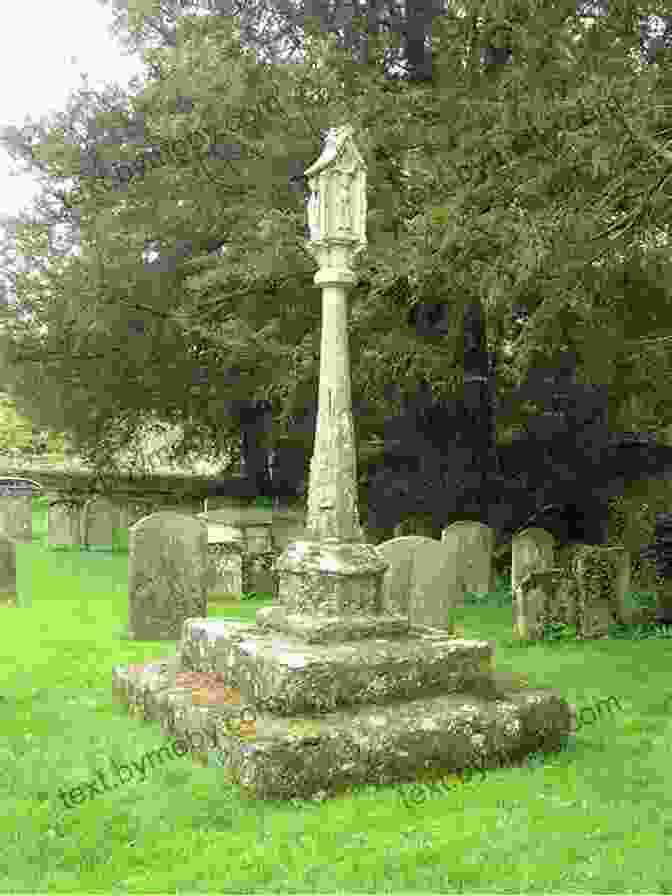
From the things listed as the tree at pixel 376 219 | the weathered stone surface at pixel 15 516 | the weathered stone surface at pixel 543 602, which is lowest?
the weathered stone surface at pixel 543 602

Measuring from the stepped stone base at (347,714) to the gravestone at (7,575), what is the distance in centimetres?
569

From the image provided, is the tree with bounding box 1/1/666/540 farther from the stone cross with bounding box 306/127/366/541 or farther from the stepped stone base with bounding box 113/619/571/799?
the stepped stone base with bounding box 113/619/571/799

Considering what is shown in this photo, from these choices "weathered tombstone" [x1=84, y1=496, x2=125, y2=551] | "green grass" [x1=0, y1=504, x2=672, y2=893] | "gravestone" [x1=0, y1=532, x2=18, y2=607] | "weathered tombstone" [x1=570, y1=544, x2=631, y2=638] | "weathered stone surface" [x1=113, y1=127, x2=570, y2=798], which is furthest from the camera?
"weathered tombstone" [x1=84, y1=496, x2=125, y2=551]

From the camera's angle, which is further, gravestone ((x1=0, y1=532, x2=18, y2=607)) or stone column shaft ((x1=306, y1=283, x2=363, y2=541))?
gravestone ((x1=0, y1=532, x2=18, y2=607))

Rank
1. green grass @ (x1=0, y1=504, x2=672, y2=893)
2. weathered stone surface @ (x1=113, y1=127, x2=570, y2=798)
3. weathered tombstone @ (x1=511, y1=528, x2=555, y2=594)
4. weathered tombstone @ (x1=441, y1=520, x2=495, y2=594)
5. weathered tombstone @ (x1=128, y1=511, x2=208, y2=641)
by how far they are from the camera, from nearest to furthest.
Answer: green grass @ (x1=0, y1=504, x2=672, y2=893)
weathered stone surface @ (x1=113, y1=127, x2=570, y2=798)
weathered tombstone @ (x1=128, y1=511, x2=208, y2=641)
weathered tombstone @ (x1=511, y1=528, x2=555, y2=594)
weathered tombstone @ (x1=441, y1=520, x2=495, y2=594)

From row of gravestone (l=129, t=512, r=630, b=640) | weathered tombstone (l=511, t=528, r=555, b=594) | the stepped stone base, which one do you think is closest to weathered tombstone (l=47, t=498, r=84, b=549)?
weathered tombstone (l=511, t=528, r=555, b=594)

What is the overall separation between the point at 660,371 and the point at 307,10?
920 centimetres

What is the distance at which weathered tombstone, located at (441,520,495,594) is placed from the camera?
14750mm

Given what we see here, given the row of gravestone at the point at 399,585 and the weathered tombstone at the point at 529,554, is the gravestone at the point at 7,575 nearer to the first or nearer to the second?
the row of gravestone at the point at 399,585

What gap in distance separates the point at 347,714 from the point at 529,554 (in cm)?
788

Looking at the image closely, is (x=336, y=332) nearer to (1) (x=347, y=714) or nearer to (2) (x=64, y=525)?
(1) (x=347, y=714)

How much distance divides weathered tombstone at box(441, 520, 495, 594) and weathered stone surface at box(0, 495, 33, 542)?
10.8 meters

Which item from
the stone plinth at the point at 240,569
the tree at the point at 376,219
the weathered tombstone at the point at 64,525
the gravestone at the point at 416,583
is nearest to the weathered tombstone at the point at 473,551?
the tree at the point at 376,219

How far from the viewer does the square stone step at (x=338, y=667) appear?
6270 millimetres
